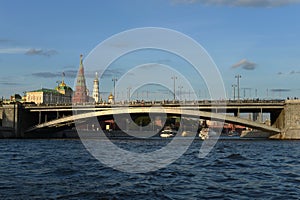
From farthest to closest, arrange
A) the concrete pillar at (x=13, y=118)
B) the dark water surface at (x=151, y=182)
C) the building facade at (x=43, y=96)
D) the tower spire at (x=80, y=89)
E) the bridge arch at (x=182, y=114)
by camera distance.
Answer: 1. the building facade at (x=43, y=96)
2. the tower spire at (x=80, y=89)
3. the concrete pillar at (x=13, y=118)
4. the bridge arch at (x=182, y=114)
5. the dark water surface at (x=151, y=182)

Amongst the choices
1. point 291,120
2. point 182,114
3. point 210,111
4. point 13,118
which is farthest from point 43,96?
point 291,120

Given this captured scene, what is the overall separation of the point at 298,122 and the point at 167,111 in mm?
21077

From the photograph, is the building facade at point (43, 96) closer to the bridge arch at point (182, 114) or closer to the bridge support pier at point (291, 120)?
the bridge arch at point (182, 114)

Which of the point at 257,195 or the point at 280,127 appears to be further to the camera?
the point at 280,127

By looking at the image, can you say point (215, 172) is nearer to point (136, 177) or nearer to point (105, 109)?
point (136, 177)

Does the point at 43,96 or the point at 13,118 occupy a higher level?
the point at 43,96

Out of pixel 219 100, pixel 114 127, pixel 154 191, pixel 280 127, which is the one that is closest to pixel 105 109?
pixel 219 100

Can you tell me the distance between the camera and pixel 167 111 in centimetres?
7525

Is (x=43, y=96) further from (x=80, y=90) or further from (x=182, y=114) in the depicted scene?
(x=182, y=114)

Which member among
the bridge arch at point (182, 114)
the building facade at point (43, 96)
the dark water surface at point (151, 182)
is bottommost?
the dark water surface at point (151, 182)

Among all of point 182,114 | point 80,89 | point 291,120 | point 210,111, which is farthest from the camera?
point 80,89

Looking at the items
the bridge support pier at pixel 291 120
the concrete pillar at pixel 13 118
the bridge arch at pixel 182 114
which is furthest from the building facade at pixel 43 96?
the bridge support pier at pixel 291 120

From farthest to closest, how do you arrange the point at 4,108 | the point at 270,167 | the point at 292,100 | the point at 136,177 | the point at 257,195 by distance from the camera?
the point at 4,108 → the point at 292,100 → the point at 270,167 → the point at 136,177 → the point at 257,195

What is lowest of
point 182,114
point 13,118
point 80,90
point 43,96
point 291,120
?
point 13,118
